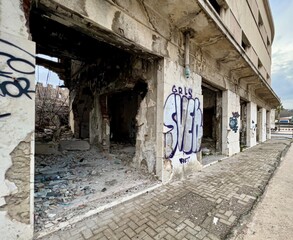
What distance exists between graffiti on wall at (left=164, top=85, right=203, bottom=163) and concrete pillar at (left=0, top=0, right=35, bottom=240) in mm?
2418

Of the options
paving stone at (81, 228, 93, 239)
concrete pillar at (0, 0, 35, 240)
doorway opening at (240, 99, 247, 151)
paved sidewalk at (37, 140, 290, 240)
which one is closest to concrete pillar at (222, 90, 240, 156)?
paved sidewalk at (37, 140, 290, 240)

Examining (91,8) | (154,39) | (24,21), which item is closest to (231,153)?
(154,39)

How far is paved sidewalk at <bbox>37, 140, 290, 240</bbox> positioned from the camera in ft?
6.64

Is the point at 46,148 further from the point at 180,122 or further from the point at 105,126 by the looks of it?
the point at 180,122

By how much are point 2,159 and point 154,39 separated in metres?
3.08

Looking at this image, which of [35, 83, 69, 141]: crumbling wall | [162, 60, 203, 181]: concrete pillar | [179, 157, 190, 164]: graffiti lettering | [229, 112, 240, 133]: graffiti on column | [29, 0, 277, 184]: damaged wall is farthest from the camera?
[35, 83, 69, 141]: crumbling wall

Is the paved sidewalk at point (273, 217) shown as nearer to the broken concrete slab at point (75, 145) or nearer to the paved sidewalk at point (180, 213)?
the paved sidewalk at point (180, 213)

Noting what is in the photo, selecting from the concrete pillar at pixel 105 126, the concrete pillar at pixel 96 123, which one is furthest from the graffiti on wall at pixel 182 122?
the concrete pillar at pixel 96 123

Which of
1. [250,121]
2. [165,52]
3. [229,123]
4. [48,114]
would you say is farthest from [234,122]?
[48,114]

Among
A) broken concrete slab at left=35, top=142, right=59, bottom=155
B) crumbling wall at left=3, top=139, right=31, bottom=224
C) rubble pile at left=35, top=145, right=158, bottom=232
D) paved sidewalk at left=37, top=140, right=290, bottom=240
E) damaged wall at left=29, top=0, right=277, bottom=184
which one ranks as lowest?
paved sidewalk at left=37, top=140, right=290, bottom=240

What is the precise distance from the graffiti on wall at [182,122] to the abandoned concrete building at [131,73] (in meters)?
0.02

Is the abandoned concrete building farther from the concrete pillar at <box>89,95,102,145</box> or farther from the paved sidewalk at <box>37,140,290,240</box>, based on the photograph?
the paved sidewalk at <box>37,140,290,240</box>

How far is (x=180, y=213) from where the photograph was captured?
2477 mm

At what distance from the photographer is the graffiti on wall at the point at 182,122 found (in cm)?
359
